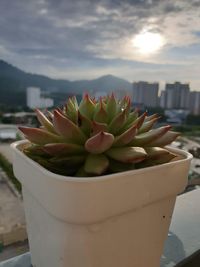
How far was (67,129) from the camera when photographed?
0.29 m

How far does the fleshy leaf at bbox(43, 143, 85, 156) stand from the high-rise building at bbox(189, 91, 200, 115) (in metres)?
6.37

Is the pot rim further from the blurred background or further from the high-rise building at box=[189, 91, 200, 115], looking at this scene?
the high-rise building at box=[189, 91, 200, 115]

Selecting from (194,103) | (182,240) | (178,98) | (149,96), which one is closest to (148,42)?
(182,240)

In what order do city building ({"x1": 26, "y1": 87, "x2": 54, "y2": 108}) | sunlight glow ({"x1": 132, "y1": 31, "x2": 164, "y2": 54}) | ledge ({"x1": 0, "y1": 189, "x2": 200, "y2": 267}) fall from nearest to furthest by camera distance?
ledge ({"x1": 0, "y1": 189, "x2": 200, "y2": 267})
city building ({"x1": 26, "y1": 87, "x2": 54, "y2": 108})
sunlight glow ({"x1": 132, "y1": 31, "x2": 164, "y2": 54})

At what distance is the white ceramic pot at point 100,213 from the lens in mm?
258

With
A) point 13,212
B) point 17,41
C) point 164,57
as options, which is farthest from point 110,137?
point 17,41

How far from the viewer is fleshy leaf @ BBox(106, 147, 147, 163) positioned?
28 centimetres

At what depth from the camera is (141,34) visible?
1093mm

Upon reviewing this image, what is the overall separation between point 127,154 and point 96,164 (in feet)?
0.12

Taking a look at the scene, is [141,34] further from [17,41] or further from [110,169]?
[17,41]

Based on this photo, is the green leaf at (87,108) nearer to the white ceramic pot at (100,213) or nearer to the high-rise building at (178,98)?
the white ceramic pot at (100,213)

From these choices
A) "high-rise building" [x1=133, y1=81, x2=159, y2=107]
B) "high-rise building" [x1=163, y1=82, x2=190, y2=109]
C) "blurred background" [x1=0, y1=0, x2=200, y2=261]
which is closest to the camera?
"blurred background" [x1=0, y1=0, x2=200, y2=261]

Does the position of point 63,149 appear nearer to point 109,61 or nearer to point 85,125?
point 85,125

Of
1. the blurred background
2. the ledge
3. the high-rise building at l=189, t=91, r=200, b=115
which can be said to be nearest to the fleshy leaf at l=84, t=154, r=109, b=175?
the blurred background
